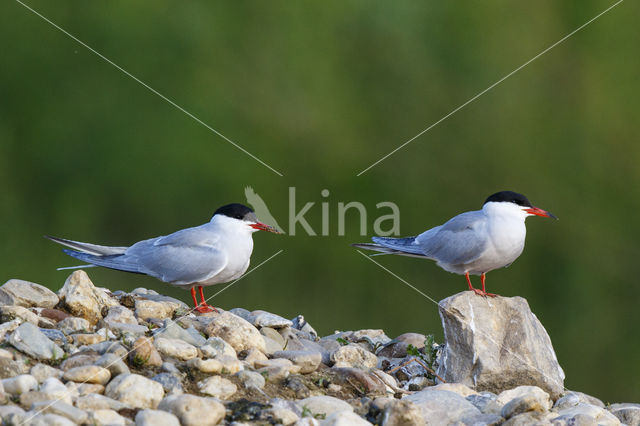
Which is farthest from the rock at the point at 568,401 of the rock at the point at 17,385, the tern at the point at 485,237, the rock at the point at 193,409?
the rock at the point at 17,385

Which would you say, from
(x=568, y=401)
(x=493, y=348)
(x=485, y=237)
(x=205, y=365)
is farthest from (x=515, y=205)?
(x=205, y=365)

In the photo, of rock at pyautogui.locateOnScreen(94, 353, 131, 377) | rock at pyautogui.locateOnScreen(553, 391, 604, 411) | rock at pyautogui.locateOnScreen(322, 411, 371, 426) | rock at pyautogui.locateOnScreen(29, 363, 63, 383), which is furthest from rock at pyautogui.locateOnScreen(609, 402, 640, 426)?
rock at pyautogui.locateOnScreen(29, 363, 63, 383)

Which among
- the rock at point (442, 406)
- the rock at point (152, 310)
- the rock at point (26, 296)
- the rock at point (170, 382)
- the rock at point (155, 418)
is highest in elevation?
the rock at point (26, 296)

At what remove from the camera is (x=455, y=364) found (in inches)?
166

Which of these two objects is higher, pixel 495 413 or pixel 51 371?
pixel 51 371

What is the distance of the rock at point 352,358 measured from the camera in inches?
157

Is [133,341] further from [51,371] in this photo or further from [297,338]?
[297,338]

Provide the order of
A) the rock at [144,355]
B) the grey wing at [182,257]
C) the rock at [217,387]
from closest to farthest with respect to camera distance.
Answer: the rock at [217,387], the rock at [144,355], the grey wing at [182,257]

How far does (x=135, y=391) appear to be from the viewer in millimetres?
2965

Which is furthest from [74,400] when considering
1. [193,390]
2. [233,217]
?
[233,217]

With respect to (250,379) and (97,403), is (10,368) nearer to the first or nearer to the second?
(97,403)

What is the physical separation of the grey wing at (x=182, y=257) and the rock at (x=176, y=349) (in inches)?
42.9

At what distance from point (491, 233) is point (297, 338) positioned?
4.26ft

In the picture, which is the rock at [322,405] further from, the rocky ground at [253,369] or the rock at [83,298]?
the rock at [83,298]
